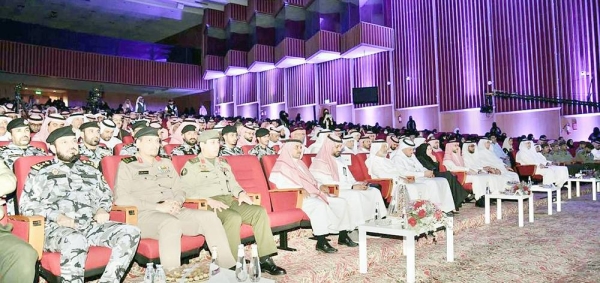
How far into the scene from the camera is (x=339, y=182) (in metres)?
4.68

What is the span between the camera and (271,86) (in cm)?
1808

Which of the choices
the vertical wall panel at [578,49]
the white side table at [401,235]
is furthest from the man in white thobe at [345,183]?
the vertical wall panel at [578,49]

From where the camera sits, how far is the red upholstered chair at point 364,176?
5191 millimetres

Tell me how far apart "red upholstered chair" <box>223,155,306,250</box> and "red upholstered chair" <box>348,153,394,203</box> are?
167 cm

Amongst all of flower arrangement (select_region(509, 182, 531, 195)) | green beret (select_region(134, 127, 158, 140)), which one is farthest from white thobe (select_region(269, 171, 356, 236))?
flower arrangement (select_region(509, 182, 531, 195))

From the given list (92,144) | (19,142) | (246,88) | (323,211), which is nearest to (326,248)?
(323,211)

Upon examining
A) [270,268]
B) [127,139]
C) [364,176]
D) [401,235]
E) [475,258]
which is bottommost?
[475,258]

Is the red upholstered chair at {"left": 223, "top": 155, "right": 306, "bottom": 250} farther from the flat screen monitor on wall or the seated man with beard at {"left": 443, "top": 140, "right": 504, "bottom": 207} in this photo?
the flat screen monitor on wall

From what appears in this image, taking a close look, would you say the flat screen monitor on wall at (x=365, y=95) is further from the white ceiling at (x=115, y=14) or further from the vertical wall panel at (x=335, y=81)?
the white ceiling at (x=115, y=14)

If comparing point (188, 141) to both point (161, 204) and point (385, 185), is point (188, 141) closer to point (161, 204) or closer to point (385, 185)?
point (161, 204)

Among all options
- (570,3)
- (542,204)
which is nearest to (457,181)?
(542,204)

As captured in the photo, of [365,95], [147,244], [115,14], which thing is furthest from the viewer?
[115,14]

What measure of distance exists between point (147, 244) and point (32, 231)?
0.57m

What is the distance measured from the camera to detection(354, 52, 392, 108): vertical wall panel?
14.8 m
